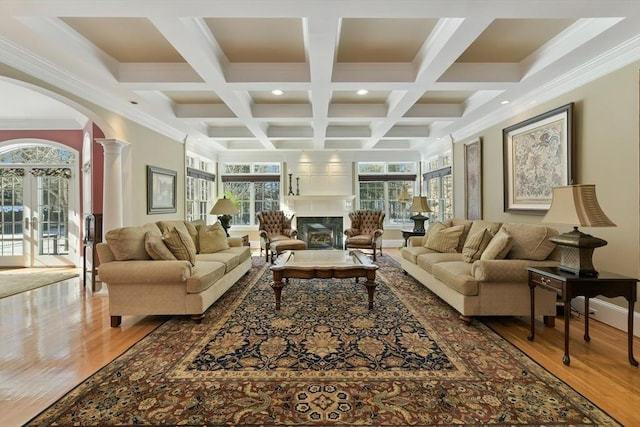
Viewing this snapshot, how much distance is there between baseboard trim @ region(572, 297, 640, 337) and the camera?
2.76m

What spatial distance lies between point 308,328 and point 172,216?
13.3ft

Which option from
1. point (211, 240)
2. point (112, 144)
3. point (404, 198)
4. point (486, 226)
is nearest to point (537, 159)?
point (486, 226)

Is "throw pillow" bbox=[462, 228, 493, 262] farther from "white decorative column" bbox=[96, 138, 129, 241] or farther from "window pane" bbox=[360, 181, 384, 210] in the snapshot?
"window pane" bbox=[360, 181, 384, 210]

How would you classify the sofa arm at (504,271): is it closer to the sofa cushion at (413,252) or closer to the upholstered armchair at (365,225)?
the sofa cushion at (413,252)

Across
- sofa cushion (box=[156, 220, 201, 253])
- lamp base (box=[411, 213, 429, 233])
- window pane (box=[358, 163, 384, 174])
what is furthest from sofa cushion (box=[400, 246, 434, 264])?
window pane (box=[358, 163, 384, 174])

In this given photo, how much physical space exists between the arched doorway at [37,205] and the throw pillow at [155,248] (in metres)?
4.10

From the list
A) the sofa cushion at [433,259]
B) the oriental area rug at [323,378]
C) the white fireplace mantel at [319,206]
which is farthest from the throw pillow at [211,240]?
the white fireplace mantel at [319,206]

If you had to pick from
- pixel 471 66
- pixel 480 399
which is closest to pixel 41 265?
pixel 480 399

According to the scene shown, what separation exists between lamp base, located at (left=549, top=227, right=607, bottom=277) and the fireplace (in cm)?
593

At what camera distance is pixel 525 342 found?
105 inches

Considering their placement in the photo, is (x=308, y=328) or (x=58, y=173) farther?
(x=58, y=173)

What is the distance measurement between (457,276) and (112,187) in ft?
15.1

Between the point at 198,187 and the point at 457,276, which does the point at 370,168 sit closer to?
the point at 198,187

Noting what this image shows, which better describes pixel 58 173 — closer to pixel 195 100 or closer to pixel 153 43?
pixel 195 100
